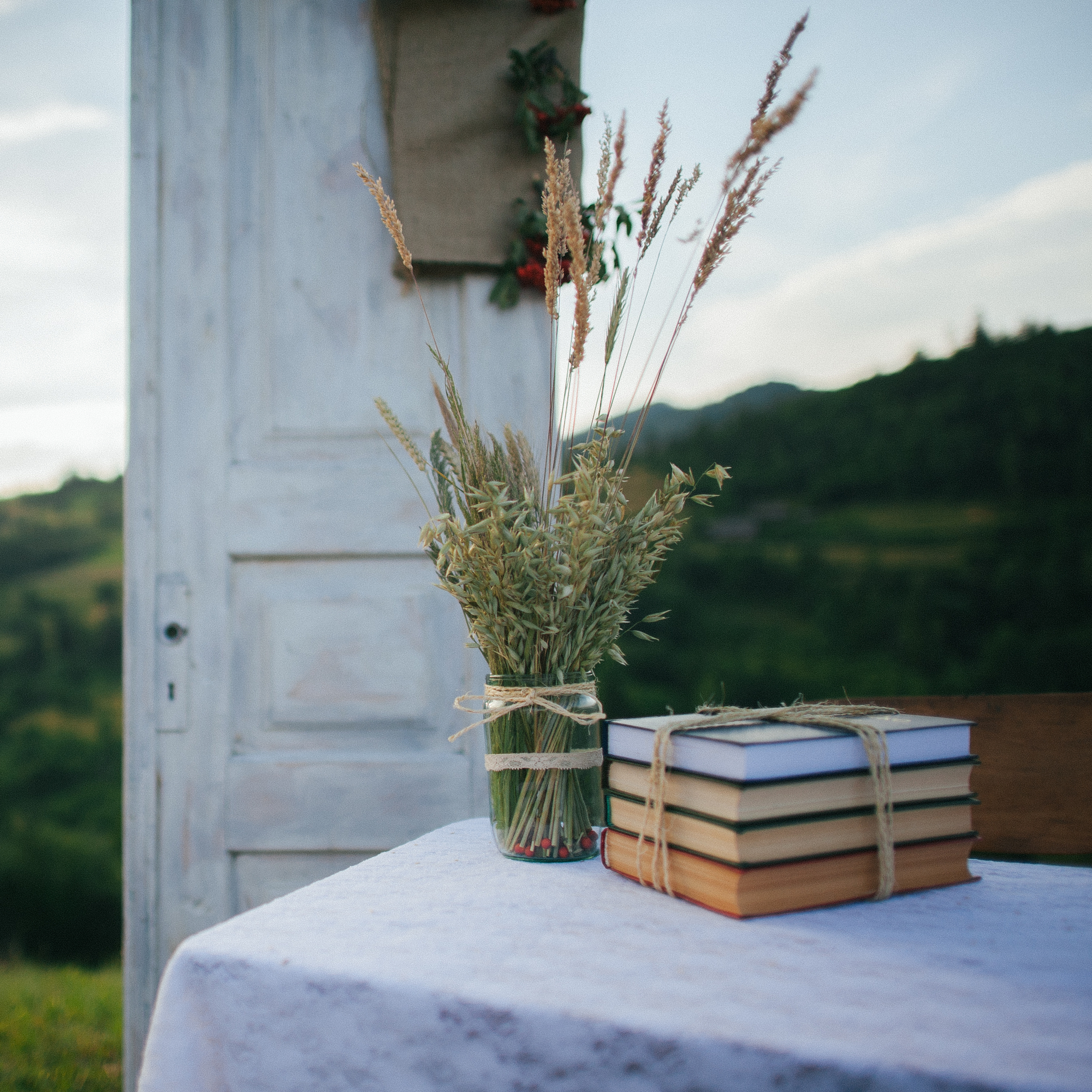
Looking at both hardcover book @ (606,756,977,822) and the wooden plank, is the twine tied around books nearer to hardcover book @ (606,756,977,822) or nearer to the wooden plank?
hardcover book @ (606,756,977,822)

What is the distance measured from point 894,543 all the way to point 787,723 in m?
3.02

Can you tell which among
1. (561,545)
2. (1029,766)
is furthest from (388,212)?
(1029,766)

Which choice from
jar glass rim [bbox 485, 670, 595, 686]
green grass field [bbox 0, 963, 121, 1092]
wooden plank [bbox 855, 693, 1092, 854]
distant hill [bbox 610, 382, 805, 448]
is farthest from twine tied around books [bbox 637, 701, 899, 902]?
distant hill [bbox 610, 382, 805, 448]

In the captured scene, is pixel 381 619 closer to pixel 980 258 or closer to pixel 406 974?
pixel 406 974

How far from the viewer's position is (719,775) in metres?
0.66

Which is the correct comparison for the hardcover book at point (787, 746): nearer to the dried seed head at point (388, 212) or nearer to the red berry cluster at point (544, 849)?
the red berry cluster at point (544, 849)

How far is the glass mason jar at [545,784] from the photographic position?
0.80m

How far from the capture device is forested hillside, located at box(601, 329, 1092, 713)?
3051 millimetres

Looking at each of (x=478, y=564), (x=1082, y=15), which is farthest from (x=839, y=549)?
(x=478, y=564)

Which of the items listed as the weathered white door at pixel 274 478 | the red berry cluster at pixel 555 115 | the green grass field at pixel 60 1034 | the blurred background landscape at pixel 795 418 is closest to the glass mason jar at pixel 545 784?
the weathered white door at pixel 274 478

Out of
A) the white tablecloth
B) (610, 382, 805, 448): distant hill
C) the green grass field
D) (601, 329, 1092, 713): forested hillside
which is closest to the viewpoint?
the white tablecloth

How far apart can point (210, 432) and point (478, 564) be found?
1.05 meters

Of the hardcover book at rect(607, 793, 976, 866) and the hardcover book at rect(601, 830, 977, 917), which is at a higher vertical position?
the hardcover book at rect(607, 793, 976, 866)

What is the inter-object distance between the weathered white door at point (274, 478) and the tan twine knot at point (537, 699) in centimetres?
78
